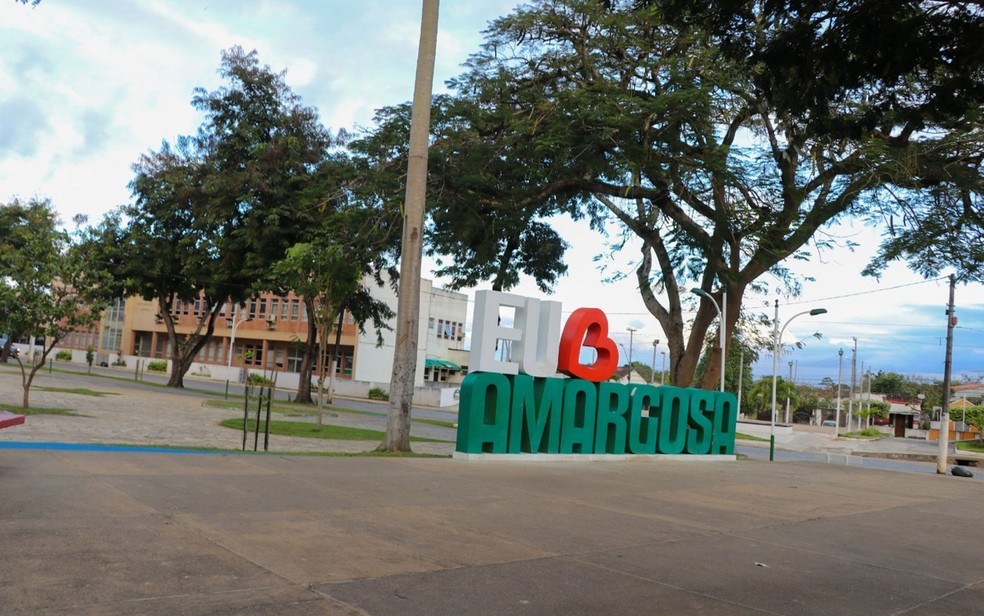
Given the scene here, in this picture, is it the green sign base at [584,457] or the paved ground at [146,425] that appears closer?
the green sign base at [584,457]

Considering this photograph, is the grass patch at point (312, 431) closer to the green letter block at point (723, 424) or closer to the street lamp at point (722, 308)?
the green letter block at point (723, 424)

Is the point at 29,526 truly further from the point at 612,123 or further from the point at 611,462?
the point at 612,123

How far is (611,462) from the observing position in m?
18.7

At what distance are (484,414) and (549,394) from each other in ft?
5.90

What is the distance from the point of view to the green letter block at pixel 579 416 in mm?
18094

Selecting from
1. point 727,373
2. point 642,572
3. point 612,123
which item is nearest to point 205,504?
point 642,572

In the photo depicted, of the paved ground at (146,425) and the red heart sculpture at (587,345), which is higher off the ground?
the red heart sculpture at (587,345)

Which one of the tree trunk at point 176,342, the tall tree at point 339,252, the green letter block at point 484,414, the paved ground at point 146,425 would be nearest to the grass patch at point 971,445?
the paved ground at point 146,425

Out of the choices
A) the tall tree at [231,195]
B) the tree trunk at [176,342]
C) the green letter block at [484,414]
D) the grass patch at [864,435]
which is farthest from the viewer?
the grass patch at [864,435]

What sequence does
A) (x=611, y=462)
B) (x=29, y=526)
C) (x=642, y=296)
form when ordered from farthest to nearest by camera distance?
(x=642, y=296) < (x=611, y=462) < (x=29, y=526)

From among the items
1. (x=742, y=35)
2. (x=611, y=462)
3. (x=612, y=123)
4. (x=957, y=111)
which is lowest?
(x=611, y=462)

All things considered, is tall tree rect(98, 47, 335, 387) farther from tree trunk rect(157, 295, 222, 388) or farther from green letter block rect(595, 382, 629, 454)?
green letter block rect(595, 382, 629, 454)

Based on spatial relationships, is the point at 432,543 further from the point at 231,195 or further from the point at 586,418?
the point at 231,195

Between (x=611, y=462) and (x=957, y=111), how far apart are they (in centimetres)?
1228
